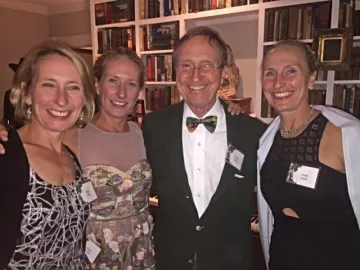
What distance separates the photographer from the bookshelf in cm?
278

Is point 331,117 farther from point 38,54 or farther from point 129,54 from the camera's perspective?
point 38,54

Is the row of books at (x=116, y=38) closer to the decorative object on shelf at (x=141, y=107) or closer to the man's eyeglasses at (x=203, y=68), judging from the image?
the decorative object on shelf at (x=141, y=107)

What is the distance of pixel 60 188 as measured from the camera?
4.14 feet

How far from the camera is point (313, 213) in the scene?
1444 millimetres

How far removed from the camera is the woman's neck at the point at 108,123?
1722mm

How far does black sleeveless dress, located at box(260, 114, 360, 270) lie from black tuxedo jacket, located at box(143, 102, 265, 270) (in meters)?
0.18

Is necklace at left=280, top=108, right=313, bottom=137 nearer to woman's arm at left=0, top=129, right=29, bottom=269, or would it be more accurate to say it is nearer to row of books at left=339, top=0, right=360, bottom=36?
woman's arm at left=0, top=129, right=29, bottom=269

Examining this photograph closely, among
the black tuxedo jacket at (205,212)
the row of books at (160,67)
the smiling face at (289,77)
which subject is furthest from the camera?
the row of books at (160,67)

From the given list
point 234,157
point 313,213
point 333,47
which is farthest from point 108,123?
point 333,47

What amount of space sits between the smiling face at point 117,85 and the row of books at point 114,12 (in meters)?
2.30

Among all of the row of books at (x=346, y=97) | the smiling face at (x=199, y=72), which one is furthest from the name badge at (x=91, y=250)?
the row of books at (x=346, y=97)

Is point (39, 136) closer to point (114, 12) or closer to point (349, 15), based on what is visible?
point (349, 15)

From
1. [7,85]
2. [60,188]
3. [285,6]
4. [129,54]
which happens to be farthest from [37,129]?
[7,85]

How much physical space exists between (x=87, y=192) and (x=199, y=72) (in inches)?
30.3
